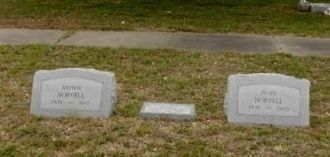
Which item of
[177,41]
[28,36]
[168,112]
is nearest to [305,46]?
[177,41]

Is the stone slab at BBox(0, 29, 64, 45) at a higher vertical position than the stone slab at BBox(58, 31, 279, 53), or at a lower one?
higher

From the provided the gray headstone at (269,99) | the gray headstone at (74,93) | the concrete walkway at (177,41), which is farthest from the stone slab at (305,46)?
the gray headstone at (74,93)

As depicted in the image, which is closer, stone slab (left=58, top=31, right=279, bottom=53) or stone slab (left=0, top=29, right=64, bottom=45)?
stone slab (left=58, top=31, right=279, bottom=53)

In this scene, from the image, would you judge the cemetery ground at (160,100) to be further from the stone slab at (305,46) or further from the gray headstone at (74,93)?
the stone slab at (305,46)

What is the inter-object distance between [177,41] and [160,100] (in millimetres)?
3071

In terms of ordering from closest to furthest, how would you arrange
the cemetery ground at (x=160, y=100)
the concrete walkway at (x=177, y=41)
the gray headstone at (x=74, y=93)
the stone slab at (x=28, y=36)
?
the cemetery ground at (x=160, y=100) < the gray headstone at (x=74, y=93) < the concrete walkway at (x=177, y=41) < the stone slab at (x=28, y=36)

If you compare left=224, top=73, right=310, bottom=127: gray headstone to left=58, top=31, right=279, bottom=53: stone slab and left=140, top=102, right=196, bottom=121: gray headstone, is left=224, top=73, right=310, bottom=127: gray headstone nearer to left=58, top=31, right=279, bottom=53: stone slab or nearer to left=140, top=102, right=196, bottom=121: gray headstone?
left=140, top=102, right=196, bottom=121: gray headstone

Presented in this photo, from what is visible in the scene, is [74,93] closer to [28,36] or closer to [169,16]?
[28,36]

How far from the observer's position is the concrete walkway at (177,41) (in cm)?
912

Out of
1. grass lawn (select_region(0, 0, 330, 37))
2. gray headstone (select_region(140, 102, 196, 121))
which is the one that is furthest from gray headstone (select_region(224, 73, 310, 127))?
grass lawn (select_region(0, 0, 330, 37))

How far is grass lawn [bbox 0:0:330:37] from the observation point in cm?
1070

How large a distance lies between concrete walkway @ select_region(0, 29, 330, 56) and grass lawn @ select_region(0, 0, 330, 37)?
17.7 inches

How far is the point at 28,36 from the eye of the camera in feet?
32.2

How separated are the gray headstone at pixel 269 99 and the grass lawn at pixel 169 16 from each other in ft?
15.7
